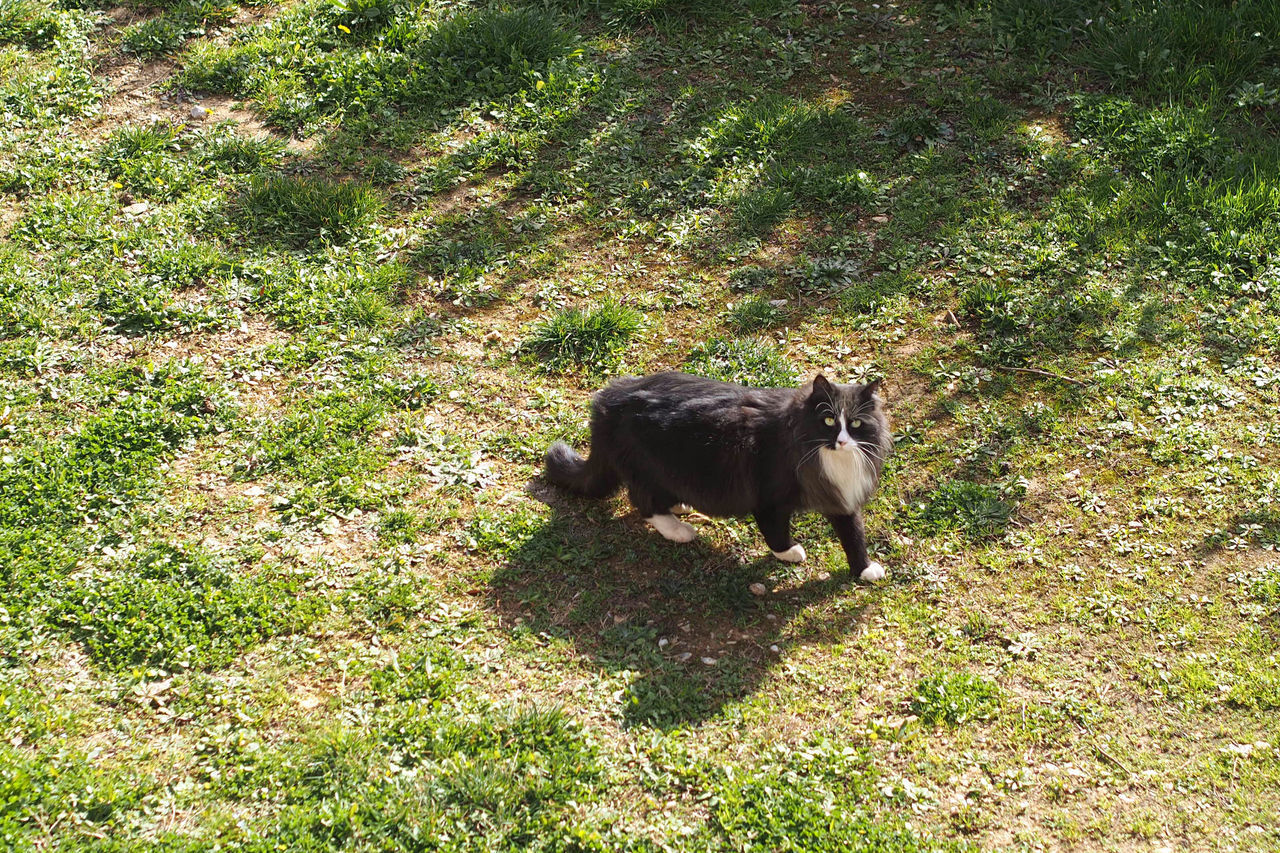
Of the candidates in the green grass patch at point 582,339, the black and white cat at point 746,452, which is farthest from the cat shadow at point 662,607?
the green grass patch at point 582,339

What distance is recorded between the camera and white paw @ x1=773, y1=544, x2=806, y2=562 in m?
5.38

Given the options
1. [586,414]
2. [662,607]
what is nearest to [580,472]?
[586,414]

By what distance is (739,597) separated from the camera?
5.27m

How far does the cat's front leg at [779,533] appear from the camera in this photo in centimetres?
521

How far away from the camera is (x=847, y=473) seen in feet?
16.0

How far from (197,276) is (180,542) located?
240cm

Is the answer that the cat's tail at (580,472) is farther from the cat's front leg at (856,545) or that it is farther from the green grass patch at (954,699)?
the green grass patch at (954,699)

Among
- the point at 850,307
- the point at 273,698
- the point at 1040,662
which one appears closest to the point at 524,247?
the point at 850,307

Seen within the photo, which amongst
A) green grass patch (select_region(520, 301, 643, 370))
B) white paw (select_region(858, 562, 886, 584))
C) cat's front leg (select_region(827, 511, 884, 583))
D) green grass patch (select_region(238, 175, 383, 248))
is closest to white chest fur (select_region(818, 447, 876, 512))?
cat's front leg (select_region(827, 511, 884, 583))

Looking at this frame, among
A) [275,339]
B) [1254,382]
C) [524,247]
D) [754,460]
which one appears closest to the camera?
[754,460]

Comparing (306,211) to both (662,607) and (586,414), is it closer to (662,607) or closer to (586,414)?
(586,414)

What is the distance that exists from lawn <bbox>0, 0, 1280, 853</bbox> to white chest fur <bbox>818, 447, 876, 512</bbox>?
0.61 metres

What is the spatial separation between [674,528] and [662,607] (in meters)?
0.47

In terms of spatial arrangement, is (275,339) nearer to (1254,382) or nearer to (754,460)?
(754,460)
